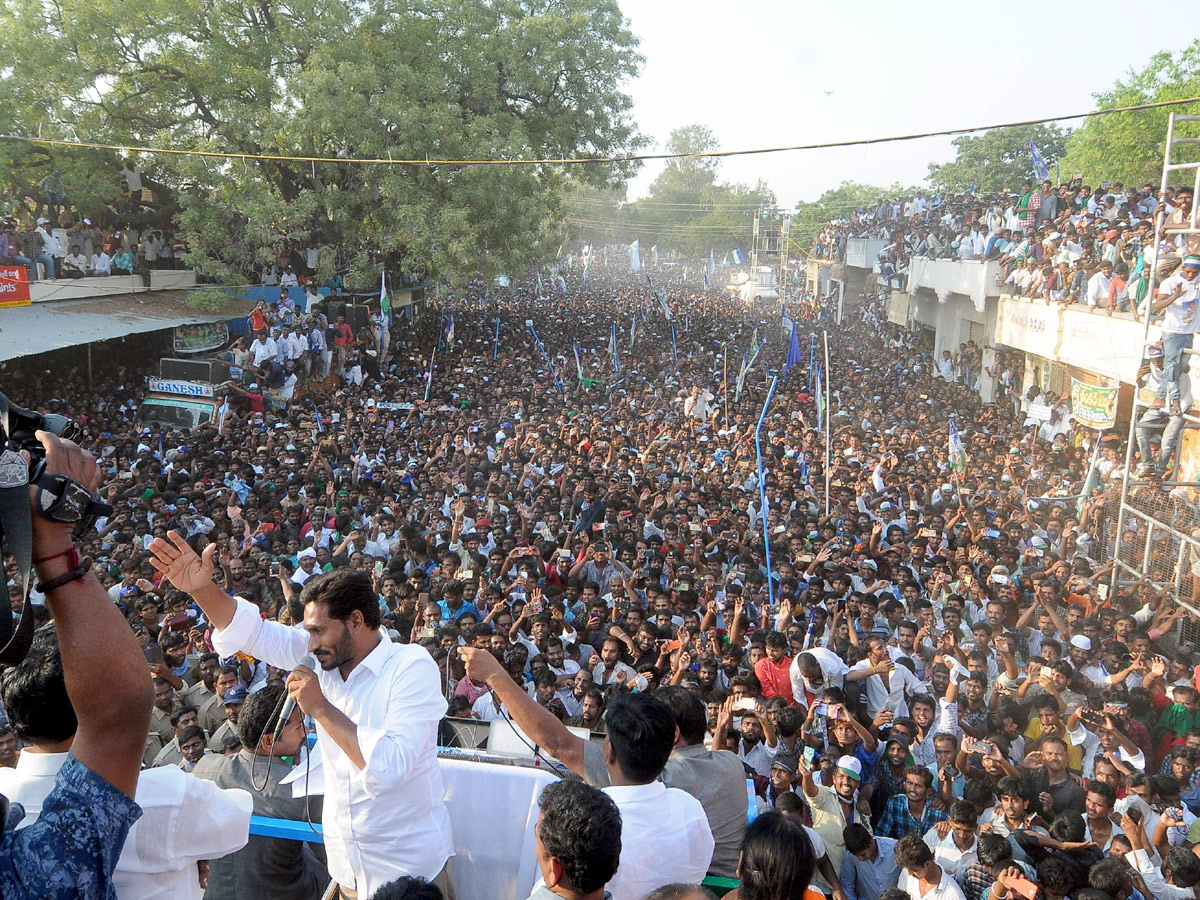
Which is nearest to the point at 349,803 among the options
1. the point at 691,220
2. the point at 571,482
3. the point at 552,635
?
the point at 552,635

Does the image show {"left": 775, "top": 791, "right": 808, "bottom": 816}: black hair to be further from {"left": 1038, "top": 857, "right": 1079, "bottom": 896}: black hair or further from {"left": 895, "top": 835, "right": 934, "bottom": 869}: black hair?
{"left": 1038, "top": 857, "right": 1079, "bottom": 896}: black hair

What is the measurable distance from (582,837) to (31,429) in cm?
125

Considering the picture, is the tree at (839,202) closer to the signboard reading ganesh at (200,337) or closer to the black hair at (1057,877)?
the signboard reading ganesh at (200,337)

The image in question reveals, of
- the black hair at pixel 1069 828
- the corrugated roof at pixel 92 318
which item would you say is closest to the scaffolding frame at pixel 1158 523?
the black hair at pixel 1069 828

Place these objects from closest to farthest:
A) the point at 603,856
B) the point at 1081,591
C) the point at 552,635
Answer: the point at 603,856
the point at 552,635
the point at 1081,591

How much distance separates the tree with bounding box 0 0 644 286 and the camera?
52.7 ft

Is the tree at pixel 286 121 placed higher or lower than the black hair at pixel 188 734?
higher

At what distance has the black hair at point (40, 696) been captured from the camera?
1.69m

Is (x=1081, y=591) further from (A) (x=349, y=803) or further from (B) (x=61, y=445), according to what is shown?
(B) (x=61, y=445)

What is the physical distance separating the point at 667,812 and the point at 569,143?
21.4m

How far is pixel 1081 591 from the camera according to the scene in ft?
22.6

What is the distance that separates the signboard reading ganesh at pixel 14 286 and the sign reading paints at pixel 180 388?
211cm

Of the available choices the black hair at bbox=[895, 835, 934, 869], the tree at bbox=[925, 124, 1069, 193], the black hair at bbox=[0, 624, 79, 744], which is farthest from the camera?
the tree at bbox=[925, 124, 1069, 193]

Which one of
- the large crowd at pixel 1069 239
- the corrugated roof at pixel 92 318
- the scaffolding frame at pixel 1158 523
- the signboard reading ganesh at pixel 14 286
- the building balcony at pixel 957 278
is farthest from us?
the building balcony at pixel 957 278
